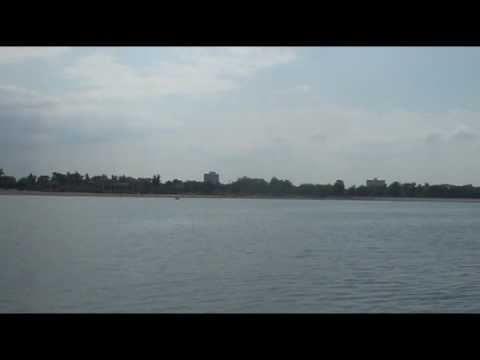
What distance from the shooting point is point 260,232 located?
2650 centimetres

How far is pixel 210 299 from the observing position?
1064cm
